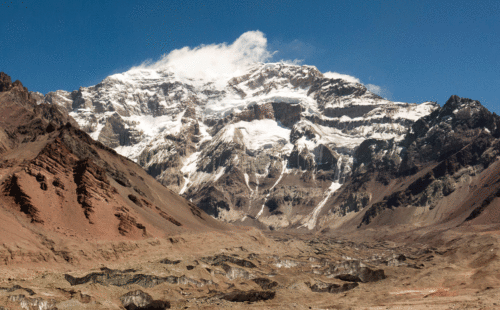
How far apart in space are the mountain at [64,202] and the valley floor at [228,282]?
14.8 ft

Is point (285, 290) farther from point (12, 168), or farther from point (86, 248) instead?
point (12, 168)

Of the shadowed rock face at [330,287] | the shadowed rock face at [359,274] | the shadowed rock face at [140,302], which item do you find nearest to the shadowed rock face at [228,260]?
the shadowed rock face at [359,274]

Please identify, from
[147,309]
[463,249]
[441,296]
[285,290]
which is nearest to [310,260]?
[463,249]

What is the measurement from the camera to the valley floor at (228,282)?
1981 inches

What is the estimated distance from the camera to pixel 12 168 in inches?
3792

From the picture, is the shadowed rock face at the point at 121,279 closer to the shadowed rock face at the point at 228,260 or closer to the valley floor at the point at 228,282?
the valley floor at the point at 228,282

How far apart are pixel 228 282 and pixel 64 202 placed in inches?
1430

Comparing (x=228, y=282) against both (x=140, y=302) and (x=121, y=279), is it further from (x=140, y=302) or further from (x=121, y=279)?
(x=140, y=302)

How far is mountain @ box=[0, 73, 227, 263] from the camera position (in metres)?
71.8

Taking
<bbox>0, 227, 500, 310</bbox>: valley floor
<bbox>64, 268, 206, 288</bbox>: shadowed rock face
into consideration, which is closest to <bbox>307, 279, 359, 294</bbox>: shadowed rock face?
<bbox>0, 227, 500, 310</bbox>: valley floor

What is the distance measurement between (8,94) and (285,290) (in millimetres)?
146814

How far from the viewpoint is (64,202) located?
8588cm

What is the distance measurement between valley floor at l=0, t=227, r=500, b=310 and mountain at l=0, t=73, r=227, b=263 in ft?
14.8

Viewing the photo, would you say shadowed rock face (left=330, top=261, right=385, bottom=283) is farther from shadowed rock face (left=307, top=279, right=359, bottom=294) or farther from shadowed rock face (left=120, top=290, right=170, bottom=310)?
shadowed rock face (left=120, top=290, right=170, bottom=310)
